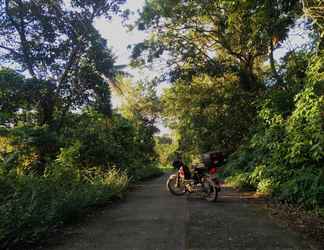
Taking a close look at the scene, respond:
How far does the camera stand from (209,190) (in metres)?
9.93

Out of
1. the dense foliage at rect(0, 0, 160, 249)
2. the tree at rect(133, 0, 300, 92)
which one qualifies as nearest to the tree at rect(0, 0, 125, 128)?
the dense foliage at rect(0, 0, 160, 249)

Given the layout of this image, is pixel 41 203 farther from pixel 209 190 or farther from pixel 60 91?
pixel 60 91

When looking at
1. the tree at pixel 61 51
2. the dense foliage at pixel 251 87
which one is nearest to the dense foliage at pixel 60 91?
the tree at pixel 61 51

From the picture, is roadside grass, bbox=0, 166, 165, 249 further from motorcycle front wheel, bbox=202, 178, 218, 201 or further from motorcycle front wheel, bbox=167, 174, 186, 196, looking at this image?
motorcycle front wheel, bbox=202, 178, 218, 201

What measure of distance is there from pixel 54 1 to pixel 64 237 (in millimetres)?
9935

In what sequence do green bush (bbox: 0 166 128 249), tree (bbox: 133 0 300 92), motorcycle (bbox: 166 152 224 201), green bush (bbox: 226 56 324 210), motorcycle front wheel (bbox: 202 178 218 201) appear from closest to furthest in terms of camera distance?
1. green bush (bbox: 0 166 128 249)
2. green bush (bbox: 226 56 324 210)
3. motorcycle front wheel (bbox: 202 178 218 201)
4. motorcycle (bbox: 166 152 224 201)
5. tree (bbox: 133 0 300 92)

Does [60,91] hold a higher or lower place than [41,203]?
higher

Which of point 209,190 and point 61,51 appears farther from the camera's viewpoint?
point 61,51

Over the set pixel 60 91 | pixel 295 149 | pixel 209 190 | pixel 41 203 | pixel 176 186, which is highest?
pixel 60 91

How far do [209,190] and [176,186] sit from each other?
5.21 feet

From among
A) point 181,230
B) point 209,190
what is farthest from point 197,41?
point 181,230

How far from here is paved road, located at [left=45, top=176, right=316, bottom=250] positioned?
5.16 m

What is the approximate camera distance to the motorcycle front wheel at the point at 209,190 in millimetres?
9764

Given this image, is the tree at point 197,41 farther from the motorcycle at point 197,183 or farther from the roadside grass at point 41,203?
the roadside grass at point 41,203
